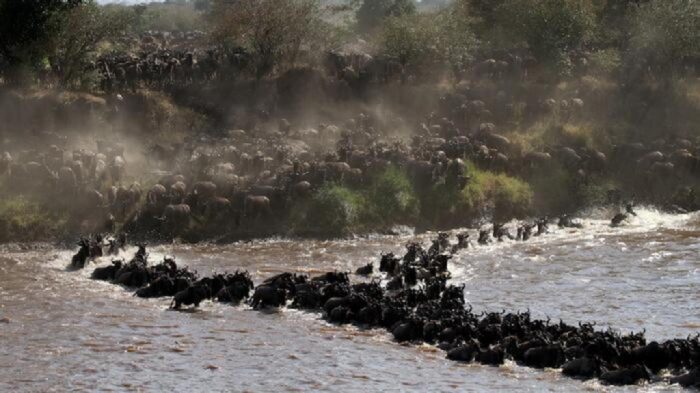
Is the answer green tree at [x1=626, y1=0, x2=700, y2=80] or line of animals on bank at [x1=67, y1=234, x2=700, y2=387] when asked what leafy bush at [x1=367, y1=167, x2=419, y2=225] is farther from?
green tree at [x1=626, y1=0, x2=700, y2=80]

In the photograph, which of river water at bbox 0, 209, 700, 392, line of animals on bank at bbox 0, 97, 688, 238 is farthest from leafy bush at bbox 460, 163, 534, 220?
river water at bbox 0, 209, 700, 392

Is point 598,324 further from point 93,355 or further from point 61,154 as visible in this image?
point 61,154

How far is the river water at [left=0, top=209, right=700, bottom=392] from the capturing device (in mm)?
23375

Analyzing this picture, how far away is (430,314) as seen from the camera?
2712cm

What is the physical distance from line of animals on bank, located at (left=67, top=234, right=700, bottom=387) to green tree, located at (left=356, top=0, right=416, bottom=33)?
40222mm

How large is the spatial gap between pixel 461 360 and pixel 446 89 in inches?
1104

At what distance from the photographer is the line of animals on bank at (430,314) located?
23.5 metres

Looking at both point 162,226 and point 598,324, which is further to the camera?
point 162,226

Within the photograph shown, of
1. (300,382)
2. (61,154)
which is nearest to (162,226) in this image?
(61,154)

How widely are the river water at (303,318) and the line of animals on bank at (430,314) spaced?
0.43 metres

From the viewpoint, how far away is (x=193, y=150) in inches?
1741

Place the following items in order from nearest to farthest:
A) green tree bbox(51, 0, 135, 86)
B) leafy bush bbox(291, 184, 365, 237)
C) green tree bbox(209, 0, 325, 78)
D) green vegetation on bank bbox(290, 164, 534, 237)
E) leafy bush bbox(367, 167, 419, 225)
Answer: leafy bush bbox(291, 184, 365, 237) → green vegetation on bank bbox(290, 164, 534, 237) → leafy bush bbox(367, 167, 419, 225) → green tree bbox(51, 0, 135, 86) → green tree bbox(209, 0, 325, 78)

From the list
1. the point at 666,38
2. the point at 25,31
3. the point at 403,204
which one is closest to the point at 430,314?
the point at 403,204

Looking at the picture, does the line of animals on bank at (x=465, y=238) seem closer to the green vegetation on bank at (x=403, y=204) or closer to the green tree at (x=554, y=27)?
the green vegetation on bank at (x=403, y=204)
